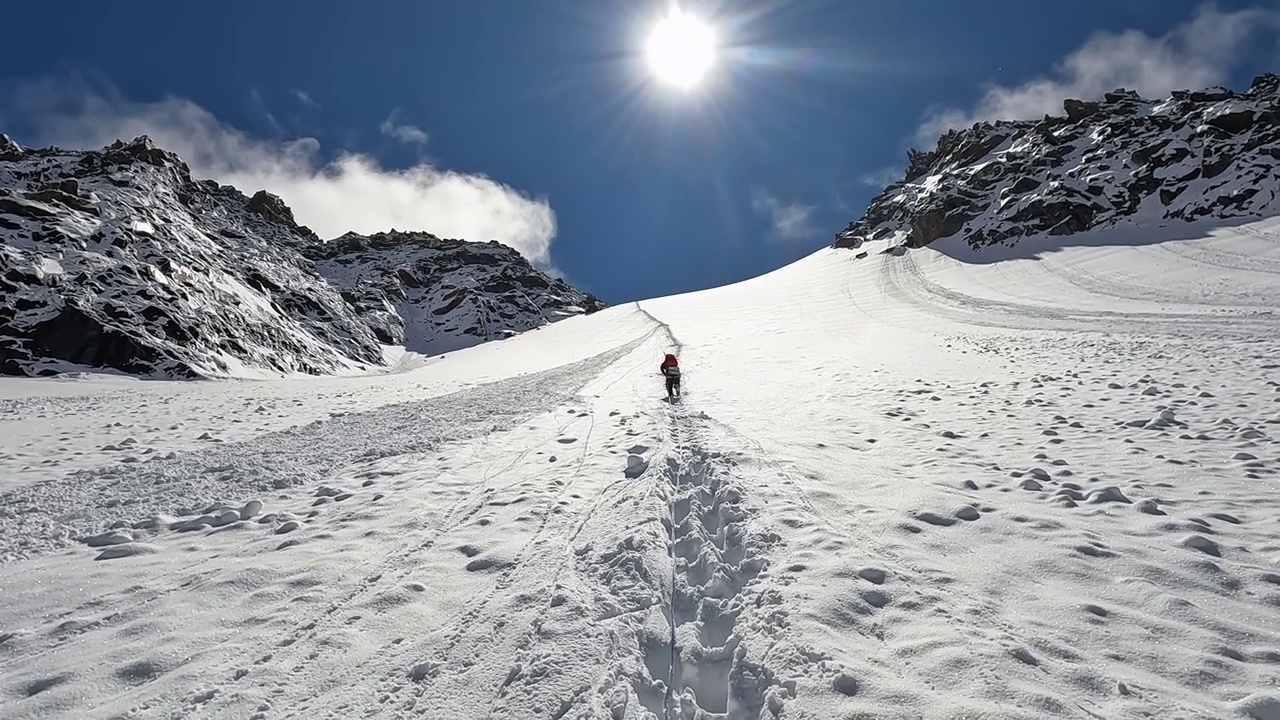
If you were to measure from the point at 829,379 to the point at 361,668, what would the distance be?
46.6ft

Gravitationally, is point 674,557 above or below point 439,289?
below

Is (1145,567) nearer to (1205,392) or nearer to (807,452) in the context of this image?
(807,452)

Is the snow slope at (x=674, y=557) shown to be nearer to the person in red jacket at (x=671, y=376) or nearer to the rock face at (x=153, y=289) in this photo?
the person in red jacket at (x=671, y=376)

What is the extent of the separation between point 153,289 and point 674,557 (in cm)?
4249

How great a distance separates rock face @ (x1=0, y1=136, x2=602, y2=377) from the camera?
2795cm

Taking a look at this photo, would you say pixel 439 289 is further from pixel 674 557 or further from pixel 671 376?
pixel 674 557

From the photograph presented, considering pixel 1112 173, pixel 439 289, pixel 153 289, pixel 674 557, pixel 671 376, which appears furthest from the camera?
pixel 439 289

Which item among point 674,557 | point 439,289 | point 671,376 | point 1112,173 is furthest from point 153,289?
point 1112,173

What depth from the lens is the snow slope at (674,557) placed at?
345 cm

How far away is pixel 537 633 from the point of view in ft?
13.1

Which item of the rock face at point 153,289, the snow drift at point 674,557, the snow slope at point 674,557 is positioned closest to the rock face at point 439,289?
the rock face at point 153,289

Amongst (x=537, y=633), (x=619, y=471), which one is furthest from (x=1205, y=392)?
(x=537, y=633)

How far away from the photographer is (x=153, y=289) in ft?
109

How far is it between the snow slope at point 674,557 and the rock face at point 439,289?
61240 millimetres
